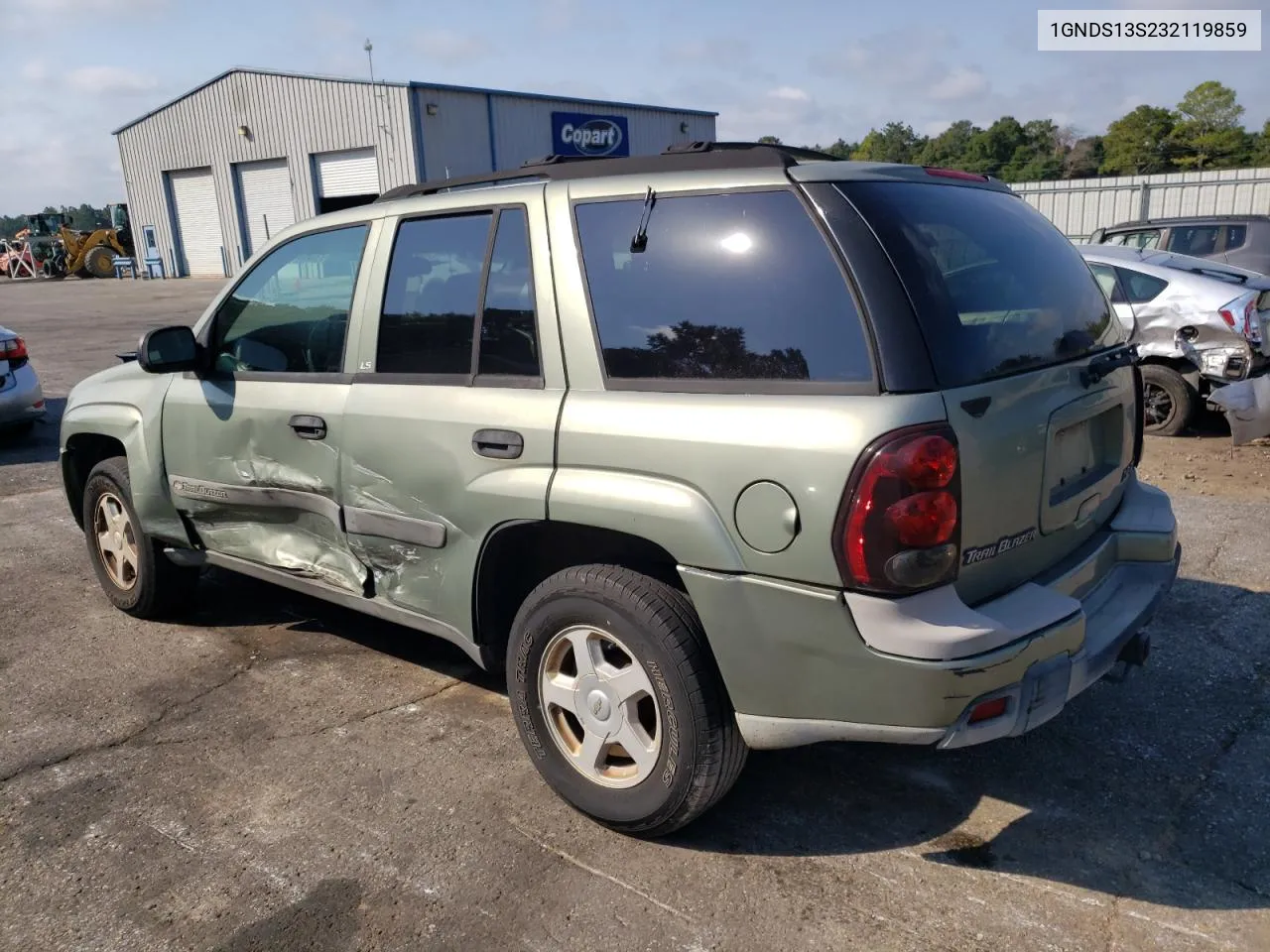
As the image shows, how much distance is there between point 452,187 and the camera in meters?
3.62

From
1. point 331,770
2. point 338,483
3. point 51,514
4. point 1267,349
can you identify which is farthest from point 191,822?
point 1267,349

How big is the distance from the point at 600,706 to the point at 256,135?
111 ft

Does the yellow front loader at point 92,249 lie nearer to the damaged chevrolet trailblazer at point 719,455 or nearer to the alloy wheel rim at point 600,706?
the damaged chevrolet trailblazer at point 719,455

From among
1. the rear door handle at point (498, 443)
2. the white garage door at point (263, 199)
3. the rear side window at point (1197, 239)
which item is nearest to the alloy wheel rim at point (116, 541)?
the rear door handle at point (498, 443)

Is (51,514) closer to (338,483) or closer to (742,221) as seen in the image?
(338,483)

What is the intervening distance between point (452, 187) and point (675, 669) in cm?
196

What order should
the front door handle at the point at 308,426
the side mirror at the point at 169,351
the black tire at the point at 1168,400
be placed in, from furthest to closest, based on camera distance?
the black tire at the point at 1168,400, the side mirror at the point at 169,351, the front door handle at the point at 308,426

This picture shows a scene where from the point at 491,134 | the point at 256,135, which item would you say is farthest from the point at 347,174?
the point at 491,134

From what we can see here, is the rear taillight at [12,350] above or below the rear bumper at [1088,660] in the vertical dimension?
above

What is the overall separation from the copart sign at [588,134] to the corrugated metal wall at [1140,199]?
1444 cm

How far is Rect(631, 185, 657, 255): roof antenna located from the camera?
289 centimetres

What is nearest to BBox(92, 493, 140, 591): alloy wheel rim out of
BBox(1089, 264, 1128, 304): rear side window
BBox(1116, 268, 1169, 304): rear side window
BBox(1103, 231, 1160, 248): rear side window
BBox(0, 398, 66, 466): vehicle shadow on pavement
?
BBox(0, 398, 66, 466): vehicle shadow on pavement

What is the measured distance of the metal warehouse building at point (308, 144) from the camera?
28641mm

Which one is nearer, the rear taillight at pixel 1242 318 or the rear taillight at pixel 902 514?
the rear taillight at pixel 902 514
